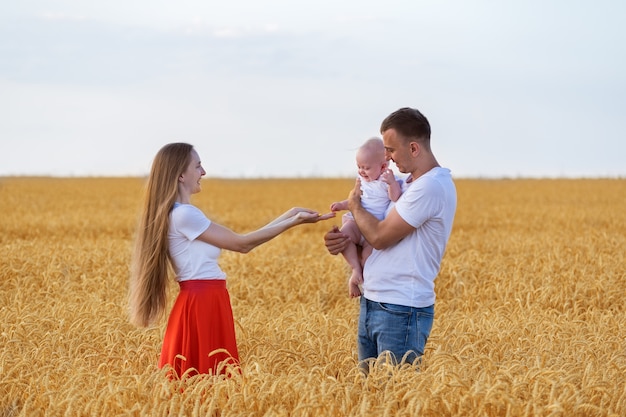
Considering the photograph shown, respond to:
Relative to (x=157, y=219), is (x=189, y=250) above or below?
below

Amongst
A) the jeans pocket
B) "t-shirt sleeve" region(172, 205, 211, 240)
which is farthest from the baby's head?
"t-shirt sleeve" region(172, 205, 211, 240)

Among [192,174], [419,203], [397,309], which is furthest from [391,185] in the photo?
[192,174]

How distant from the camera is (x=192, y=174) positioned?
530 cm

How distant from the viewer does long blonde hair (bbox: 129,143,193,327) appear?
207 inches

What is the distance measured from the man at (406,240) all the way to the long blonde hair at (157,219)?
3.38 feet

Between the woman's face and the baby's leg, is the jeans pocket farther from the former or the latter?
the woman's face

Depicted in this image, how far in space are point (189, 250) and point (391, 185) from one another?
1356 mm

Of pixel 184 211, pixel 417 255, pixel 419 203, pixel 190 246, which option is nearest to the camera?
pixel 419 203

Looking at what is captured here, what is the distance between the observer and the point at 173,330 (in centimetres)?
542

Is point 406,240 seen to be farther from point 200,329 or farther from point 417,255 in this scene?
point 200,329

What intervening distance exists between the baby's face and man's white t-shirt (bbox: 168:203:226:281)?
1.04 meters

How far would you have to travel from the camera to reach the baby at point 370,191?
16.3ft

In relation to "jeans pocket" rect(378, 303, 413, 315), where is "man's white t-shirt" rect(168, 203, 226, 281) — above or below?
above

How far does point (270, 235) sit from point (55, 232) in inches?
663
